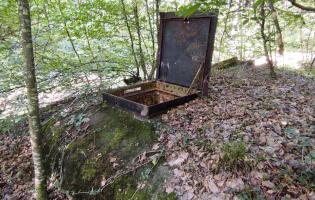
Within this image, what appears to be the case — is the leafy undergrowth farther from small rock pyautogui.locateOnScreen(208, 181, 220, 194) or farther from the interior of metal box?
the interior of metal box

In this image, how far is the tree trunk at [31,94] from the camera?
289 centimetres

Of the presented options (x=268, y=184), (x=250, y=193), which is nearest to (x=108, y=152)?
(x=250, y=193)

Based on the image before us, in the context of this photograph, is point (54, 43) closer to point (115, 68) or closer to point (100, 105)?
point (115, 68)

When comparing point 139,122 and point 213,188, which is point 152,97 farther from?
point 213,188

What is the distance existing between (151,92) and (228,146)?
288 cm

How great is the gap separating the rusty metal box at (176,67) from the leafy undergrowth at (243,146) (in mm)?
428

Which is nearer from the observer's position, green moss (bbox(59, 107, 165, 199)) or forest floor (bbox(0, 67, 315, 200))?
forest floor (bbox(0, 67, 315, 200))

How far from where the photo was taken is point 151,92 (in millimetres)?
5340

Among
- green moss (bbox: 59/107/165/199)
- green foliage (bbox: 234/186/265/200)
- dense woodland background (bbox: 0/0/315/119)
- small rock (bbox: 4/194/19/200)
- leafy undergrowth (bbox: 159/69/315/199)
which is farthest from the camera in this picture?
dense woodland background (bbox: 0/0/315/119)

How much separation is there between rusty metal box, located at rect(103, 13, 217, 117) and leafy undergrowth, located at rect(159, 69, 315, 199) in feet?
1.40

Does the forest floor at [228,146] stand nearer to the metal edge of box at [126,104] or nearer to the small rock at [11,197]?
the small rock at [11,197]

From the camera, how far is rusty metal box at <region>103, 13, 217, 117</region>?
14.4 feet

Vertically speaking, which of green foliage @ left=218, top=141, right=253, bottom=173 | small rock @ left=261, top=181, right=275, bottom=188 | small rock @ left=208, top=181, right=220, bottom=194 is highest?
green foliage @ left=218, top=141, right=253, bottom=173

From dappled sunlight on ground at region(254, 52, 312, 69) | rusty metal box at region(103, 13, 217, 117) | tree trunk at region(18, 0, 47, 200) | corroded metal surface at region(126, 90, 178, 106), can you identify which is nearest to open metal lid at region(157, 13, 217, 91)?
rusty metal box at region(103, 13, 217, 117)
